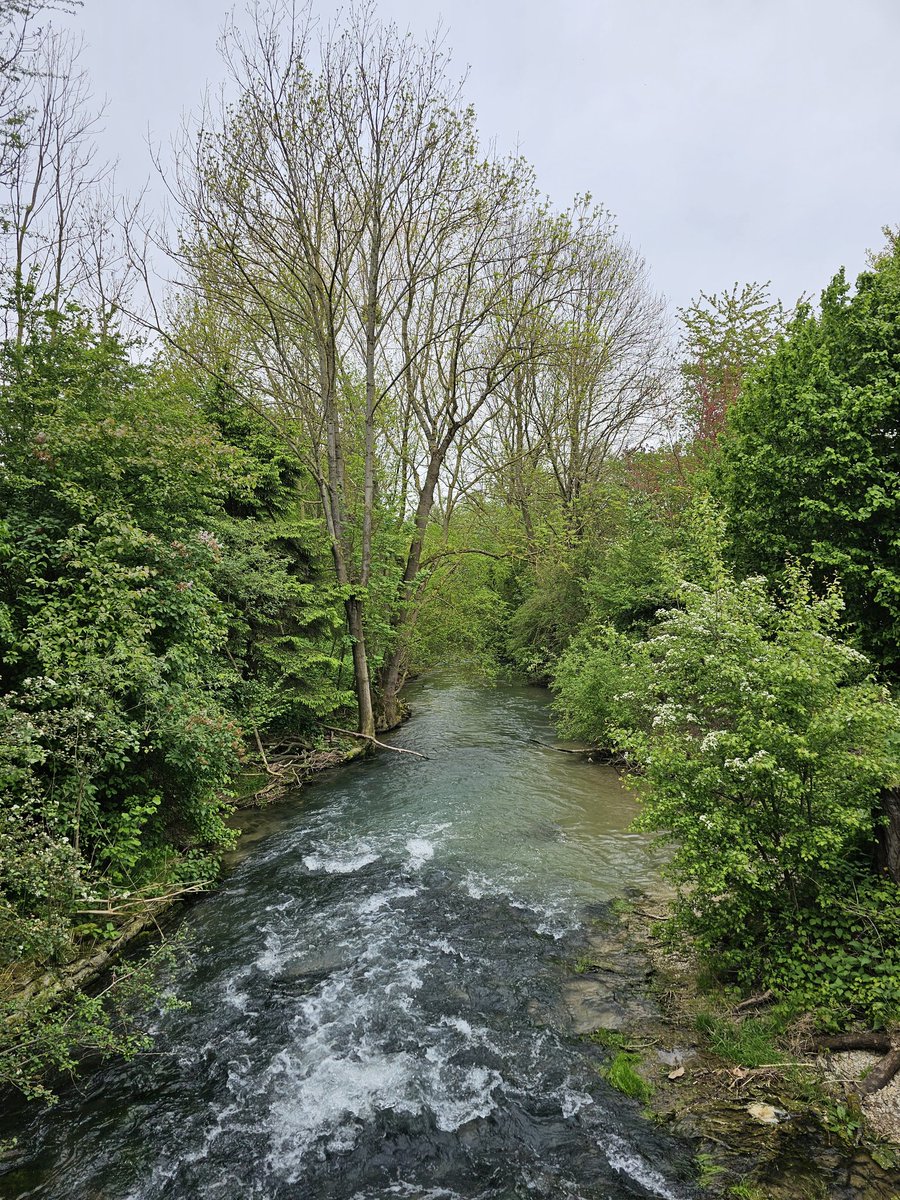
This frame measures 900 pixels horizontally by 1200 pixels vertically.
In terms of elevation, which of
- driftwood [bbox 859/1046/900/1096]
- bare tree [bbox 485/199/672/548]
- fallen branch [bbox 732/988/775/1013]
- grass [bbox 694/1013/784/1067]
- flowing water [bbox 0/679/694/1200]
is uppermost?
bare tree [bbox 485/199/672/548]

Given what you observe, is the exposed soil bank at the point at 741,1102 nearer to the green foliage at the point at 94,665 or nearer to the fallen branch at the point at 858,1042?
the fallen branch at the point at 858,1042

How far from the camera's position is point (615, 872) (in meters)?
8.19

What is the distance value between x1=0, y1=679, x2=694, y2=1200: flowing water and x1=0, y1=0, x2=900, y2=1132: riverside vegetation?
0.67m

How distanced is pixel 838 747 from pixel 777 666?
0.86 metres

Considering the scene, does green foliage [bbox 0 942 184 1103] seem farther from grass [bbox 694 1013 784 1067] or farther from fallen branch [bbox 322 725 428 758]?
fallen branch [bbox 322 725 428 758]

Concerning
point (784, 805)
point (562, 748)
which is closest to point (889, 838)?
point (784, 805)

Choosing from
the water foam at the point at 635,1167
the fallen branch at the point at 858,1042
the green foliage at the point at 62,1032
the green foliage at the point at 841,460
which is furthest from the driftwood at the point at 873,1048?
the green foliage at the point at 62,1032

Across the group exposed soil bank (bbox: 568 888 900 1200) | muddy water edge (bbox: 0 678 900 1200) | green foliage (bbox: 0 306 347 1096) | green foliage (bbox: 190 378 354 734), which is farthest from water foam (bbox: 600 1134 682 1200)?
green foliage (bbox: 190 378 354 734)

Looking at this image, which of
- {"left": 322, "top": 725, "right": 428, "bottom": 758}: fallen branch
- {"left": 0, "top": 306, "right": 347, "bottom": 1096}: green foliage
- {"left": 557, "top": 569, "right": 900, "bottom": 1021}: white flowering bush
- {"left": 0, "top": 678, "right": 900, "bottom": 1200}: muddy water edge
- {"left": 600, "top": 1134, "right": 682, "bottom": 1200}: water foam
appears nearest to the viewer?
{"left": 600, "top": 1134, "right": 682, "bottom": 1200}: water foam

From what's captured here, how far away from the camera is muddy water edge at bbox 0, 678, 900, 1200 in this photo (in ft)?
12.7

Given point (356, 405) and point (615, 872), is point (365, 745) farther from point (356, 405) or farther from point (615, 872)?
point (356, 405)

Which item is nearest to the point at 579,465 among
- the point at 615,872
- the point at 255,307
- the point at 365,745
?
the point at 255,307

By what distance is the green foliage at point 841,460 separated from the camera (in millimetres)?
7164

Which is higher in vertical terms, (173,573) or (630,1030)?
(173,573)
